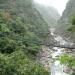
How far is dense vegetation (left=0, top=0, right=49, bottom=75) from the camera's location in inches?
946

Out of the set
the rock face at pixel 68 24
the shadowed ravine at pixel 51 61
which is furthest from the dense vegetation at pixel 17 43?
the rock face at pixel 68 24

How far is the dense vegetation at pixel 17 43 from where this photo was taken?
2403 cm

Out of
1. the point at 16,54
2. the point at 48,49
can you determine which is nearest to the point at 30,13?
the point at 48,49

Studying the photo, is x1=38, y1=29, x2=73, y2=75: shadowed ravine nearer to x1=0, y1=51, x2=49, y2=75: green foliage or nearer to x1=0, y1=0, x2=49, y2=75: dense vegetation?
x1=0, y1=0, x2=49, y2=75: dense vegetation

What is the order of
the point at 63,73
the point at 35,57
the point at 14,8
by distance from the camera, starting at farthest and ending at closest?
the point at 14,8
the point at 35,57
the point at 63,73

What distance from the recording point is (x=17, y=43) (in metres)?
34.6

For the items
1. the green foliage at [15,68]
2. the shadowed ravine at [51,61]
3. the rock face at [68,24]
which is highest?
the rock face at [68,24]

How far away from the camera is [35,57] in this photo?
3934 centimetres

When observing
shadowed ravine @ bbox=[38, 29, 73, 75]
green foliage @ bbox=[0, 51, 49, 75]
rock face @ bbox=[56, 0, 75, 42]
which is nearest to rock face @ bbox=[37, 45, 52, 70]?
shadowed ravine @ bbox=[38, 29, 73, 75]

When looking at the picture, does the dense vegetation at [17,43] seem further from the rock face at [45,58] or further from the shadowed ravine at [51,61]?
the shadowed ravine at [51,61]

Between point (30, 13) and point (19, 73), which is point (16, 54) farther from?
point (30, 13)

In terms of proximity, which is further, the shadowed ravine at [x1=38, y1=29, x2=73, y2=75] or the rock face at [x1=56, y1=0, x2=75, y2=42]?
the rock face at [x1=56, y1=0, x2=75, y2=42]

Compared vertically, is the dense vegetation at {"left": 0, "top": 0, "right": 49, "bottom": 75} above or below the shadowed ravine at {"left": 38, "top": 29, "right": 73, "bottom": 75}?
above

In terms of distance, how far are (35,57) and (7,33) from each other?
233 inches
